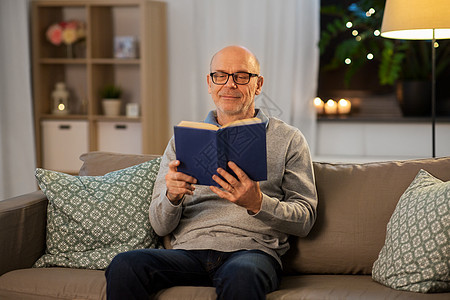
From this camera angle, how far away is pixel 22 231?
6.66ft

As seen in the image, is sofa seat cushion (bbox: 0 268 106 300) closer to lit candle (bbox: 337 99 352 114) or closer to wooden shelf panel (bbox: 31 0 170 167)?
wooden shelf panel (bbox: 31 0 170 167)

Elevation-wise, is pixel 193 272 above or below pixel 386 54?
below

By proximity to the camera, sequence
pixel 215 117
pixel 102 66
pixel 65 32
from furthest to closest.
→ pixel 102 66 → pixel 65 32 → pixel 215 117

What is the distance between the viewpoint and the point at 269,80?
13.1ft

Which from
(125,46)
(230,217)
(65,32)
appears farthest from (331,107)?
(230,217)

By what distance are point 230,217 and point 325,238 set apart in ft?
1.14

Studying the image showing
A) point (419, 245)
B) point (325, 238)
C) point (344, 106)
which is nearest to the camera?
point (419, 245)

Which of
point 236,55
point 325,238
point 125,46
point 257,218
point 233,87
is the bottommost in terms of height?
point 325,238

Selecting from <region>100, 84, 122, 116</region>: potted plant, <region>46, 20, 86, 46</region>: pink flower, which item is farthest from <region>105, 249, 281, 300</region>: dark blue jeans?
<region>46, 20, 86, 46</region>: pink flower

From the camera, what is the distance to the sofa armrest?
6.51ft

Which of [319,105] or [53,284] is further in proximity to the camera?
[319,105]

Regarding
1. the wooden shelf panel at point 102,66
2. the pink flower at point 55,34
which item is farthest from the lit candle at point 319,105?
the pink flower at point 55,34

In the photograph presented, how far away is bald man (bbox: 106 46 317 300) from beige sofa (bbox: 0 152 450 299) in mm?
128

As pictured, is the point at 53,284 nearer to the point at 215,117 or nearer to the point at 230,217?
the point at 230,217
